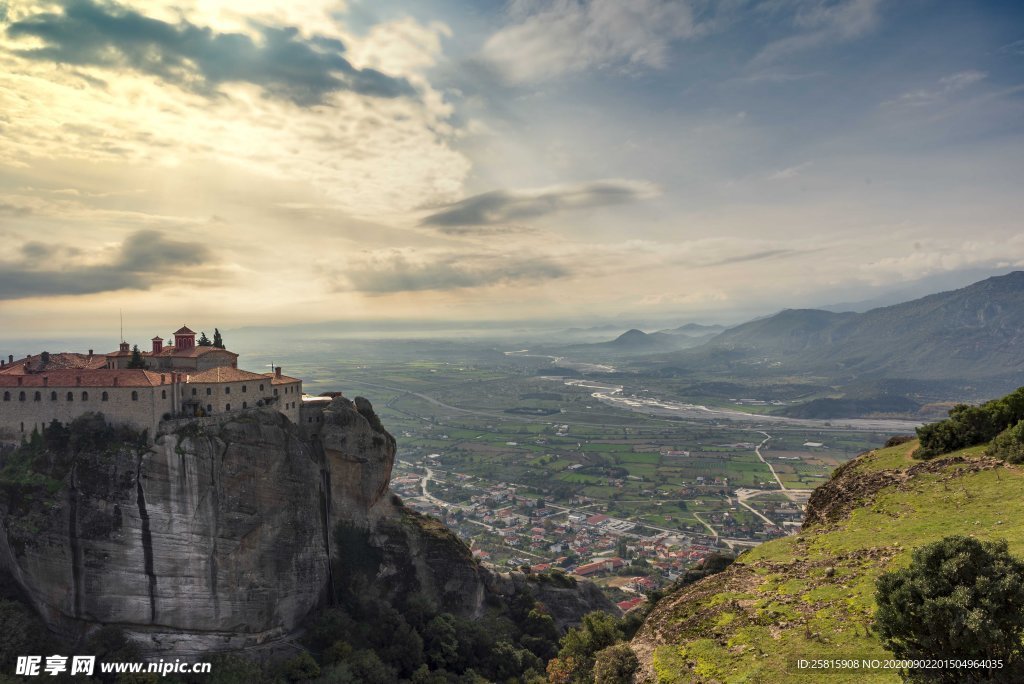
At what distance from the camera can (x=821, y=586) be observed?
794 inches

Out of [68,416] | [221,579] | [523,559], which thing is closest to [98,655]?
[221,579]

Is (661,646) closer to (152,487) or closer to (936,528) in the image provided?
(936,528)

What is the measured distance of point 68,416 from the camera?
45.1 m

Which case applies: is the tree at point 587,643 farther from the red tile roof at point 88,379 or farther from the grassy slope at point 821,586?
the red tile roof at point 88,379

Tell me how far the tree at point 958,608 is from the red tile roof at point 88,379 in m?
48.4

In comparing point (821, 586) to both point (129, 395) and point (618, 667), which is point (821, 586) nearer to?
point (618, 667)

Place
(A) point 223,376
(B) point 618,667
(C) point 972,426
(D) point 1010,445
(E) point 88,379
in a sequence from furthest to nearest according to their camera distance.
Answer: (A) point 223,376, (E) point 88,379, (C) point 972,426, (D) point 1010,445, (B) point 618,667

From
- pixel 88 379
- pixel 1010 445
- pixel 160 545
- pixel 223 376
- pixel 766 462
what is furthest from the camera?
pixel 766 462

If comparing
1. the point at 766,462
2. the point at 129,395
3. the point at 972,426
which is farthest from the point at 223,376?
the point at 766,462

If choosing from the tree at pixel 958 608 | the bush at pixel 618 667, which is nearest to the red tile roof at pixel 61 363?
the bush at pixel 618 667

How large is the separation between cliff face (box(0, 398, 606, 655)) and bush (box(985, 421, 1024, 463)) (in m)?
46.5

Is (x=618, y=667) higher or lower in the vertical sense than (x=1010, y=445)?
lower

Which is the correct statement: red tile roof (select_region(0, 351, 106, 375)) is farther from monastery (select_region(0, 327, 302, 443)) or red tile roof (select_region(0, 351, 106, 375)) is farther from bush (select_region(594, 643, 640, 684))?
bush (select_region(594, 643, 640, 684))

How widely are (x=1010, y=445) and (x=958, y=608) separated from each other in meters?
18.4
